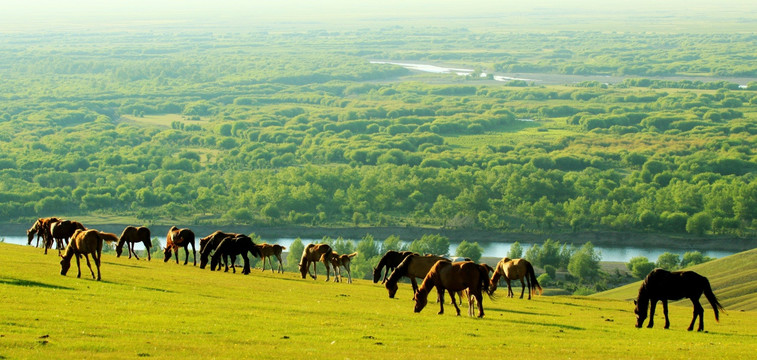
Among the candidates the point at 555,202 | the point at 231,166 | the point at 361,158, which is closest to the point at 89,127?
the point at 231,166

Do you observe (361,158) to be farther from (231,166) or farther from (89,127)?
(89,127)

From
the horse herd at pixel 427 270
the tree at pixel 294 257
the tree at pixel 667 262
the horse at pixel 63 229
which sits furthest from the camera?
the tree at pixel 667 262

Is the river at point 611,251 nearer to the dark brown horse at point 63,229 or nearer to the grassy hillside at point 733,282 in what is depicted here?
the grassy hillside at point 733,282

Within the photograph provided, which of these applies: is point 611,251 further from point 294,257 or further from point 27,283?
point 27,283

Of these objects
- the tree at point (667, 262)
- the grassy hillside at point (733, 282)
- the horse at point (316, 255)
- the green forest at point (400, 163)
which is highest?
the horse at point (316, 255)

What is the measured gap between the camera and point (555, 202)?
328ft

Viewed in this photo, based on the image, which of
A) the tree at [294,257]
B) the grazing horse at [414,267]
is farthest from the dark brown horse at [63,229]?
the tree at [294,257]

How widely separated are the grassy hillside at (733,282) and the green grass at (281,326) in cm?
1028

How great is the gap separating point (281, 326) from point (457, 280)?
212 inches

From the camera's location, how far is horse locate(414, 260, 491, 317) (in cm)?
2306

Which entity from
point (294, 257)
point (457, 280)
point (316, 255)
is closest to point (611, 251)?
point (294, 257)

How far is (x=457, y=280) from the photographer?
23234mm

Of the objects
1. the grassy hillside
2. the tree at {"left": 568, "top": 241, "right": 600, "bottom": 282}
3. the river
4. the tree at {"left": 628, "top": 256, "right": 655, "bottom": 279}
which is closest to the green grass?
the grassy hillside

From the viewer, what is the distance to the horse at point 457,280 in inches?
908
